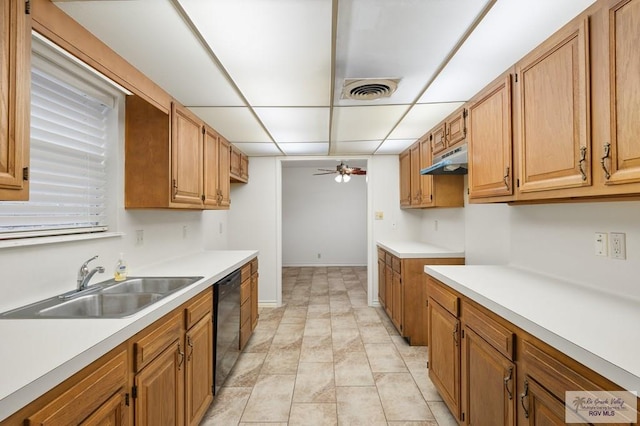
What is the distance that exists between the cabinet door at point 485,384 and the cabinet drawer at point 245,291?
1833mm

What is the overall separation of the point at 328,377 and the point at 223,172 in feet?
7.39

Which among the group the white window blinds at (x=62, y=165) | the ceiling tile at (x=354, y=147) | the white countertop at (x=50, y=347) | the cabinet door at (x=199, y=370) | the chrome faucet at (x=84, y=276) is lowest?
the cabinet door at (x=199, y=370)

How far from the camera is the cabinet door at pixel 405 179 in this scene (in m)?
3.92

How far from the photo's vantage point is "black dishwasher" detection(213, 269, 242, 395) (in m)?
2.14

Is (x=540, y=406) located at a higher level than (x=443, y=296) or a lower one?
lower

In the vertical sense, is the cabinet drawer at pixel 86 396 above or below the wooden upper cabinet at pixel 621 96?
below

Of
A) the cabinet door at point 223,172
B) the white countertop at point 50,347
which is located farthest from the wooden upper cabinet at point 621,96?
the cabinet door at point 223,172

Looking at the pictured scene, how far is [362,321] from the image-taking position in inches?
150

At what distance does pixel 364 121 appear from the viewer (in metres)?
2.84

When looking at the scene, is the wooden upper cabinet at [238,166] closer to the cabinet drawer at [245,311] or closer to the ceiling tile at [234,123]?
the ceiling tile at [234,123]

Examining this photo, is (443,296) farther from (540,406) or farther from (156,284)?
(156,284)

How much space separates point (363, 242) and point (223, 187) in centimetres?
478

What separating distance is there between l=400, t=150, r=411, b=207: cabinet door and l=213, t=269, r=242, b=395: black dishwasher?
2391 millimetres

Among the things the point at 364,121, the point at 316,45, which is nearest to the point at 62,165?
the point at 316,45
